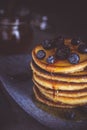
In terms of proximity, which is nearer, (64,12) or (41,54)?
(41,54)

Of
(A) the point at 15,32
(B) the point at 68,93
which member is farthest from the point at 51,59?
(A) the point at 15,32

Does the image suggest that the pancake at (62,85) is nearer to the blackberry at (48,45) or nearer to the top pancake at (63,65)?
the top pancake at (63,65)

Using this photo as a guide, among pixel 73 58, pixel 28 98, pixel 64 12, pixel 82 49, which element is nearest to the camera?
pixel 73 58

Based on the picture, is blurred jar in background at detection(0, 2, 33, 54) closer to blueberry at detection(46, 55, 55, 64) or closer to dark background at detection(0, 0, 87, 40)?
dark background at detection(0, 0, 87, 40)

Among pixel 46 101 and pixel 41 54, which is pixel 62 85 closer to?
pixel 46 101

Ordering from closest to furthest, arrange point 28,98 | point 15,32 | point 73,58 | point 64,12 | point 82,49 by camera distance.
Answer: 1. point 73,58
2. point 82,49
3. point 28,98
4. point 15,32
5. point 64,12

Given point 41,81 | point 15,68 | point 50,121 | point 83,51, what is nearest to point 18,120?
point 50,121

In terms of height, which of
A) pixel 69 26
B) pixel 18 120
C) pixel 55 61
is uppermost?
pixel 55 61

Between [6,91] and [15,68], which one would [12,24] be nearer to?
[15,68]
